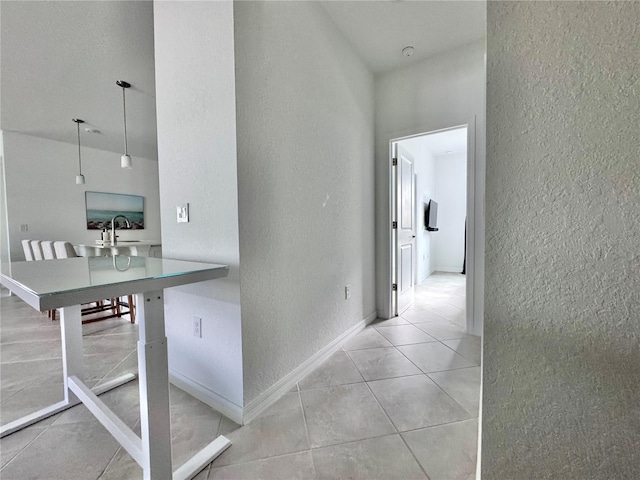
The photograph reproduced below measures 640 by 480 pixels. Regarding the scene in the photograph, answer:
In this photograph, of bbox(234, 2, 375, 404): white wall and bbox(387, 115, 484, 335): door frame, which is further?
bbox(387, 115, 484, 335): door frame

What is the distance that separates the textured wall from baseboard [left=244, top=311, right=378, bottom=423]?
109 cm

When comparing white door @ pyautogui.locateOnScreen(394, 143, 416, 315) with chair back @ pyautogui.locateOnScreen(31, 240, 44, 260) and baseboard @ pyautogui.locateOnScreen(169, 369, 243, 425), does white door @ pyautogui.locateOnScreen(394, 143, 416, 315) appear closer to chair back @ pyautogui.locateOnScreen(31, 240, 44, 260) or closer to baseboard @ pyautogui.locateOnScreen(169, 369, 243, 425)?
baseboard @ pyautogui.locateOnScreen(169, 369, 243, 425)

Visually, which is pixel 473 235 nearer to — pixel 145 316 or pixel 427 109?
pixel 427 109

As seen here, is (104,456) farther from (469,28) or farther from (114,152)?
(114,152)

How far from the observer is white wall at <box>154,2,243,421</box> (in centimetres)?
137

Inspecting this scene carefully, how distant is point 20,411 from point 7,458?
0.44m

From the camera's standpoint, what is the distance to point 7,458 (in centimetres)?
119

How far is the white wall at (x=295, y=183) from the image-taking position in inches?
55.7

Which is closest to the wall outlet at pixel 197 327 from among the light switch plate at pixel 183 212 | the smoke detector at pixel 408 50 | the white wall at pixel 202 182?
the white wall at pixel 202 182

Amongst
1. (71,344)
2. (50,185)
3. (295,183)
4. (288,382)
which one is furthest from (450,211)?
(50,185)

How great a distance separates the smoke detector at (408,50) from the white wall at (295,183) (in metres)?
0.41

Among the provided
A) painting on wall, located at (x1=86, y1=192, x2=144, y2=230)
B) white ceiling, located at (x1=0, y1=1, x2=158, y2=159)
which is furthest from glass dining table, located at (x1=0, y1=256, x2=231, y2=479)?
painting on wall, located at (x1=86, y1=192, x2=144, y2=230)

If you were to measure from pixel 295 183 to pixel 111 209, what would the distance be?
209 inches

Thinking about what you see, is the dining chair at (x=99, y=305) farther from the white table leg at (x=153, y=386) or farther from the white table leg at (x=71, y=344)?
the white table leg at (x=153, y=386)
